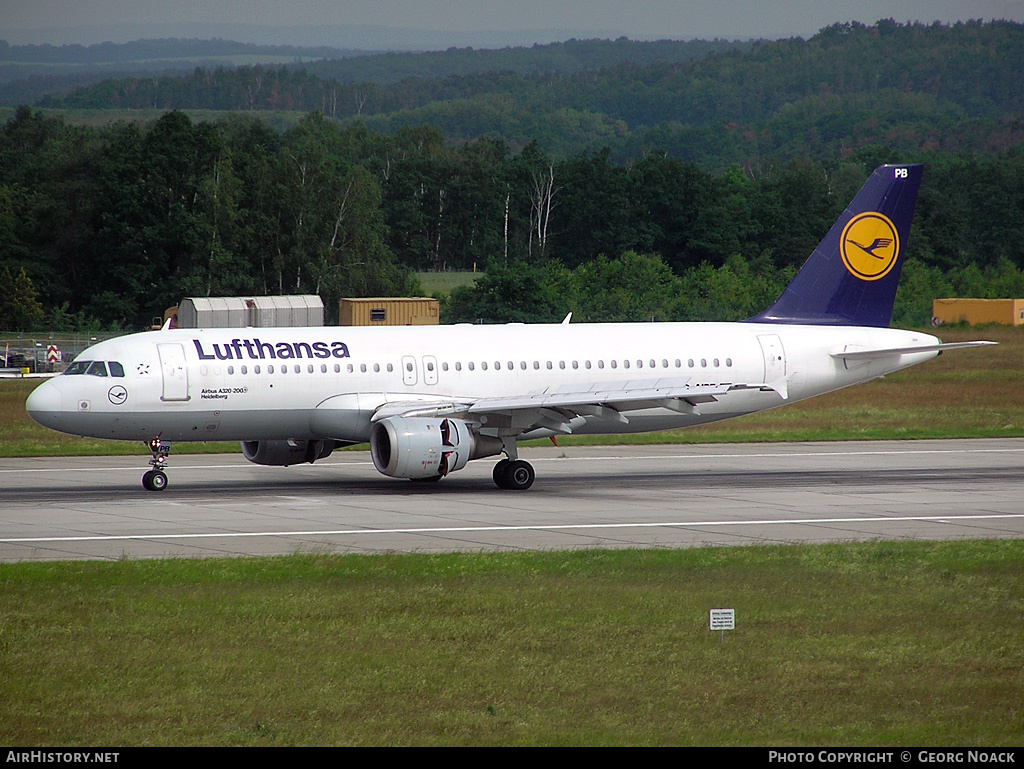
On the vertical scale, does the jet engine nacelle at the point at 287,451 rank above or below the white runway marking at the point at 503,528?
above

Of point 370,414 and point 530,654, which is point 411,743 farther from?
point 370,414

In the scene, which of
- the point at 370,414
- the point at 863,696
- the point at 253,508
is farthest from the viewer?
the point at 370,414

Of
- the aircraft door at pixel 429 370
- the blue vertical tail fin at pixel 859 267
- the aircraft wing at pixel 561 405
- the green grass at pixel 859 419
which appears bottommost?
the green grass at pixel 859 419

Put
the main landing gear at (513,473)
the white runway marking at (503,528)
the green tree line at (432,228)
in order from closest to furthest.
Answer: the white runway marking at (503,528) → the main landing gear at (513,473) → the green tree line at (432,228)

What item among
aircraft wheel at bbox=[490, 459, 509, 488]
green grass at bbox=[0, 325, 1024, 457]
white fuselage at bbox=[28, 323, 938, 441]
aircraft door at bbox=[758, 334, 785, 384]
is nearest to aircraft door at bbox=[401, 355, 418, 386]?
white fuselage at bbox=[28, 323, 938, 441]

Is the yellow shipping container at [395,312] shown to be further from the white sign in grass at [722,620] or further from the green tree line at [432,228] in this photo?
the white sign in grass at [722,620]

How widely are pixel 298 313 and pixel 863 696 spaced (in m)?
63.3

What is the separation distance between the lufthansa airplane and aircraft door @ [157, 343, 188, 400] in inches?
1.3

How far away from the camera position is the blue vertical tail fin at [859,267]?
3903 centimetres

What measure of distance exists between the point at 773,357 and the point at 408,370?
10172mm

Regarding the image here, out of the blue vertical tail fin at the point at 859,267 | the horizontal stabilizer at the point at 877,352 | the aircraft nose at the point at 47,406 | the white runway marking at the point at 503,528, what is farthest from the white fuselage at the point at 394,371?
the white runway marking at the point at 503,528

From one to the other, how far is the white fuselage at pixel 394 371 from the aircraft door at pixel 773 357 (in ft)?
0.13
